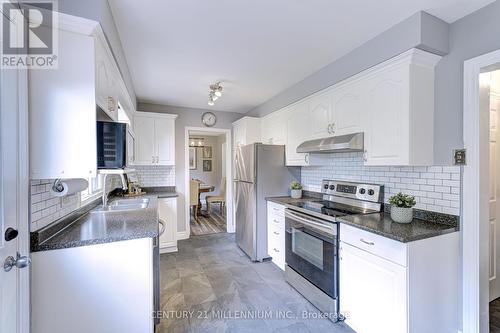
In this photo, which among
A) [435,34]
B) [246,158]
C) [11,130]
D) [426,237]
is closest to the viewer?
[11,130]

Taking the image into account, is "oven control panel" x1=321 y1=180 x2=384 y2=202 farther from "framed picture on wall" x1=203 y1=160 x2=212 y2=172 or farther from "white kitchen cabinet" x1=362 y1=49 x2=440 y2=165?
"framed picture on wall" x1=203 y1=160 x2=212 y2=172

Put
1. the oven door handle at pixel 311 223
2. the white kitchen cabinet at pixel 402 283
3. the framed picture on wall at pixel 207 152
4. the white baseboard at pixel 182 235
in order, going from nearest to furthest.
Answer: the white kitchen cabinet at pixel 402 283 → the oven door handle at pixel 311 223 → the white baseboard at pixel 182 235 → the framed picture on wall at pixel 207 152

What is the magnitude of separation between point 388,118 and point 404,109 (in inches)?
5.7

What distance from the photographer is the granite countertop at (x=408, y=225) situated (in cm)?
159

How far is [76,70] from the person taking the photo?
130 centimetres

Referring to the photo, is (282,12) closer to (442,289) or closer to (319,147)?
(319,147)

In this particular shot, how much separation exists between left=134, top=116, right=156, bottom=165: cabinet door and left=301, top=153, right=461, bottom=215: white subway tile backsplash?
9.45 feet

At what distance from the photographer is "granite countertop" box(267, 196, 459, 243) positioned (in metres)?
1.59

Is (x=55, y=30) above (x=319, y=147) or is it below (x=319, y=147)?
above

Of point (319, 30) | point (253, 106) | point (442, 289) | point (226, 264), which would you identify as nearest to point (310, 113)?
point (319, 30)

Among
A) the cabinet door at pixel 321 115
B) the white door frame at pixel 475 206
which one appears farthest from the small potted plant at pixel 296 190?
the white door frame at pixel 475 206

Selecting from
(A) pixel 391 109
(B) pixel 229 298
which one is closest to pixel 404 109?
(A) pixel 391 109

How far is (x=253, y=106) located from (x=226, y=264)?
9.30ft

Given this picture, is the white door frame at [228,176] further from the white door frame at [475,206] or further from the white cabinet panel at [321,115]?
the white door frame at [475,206]
